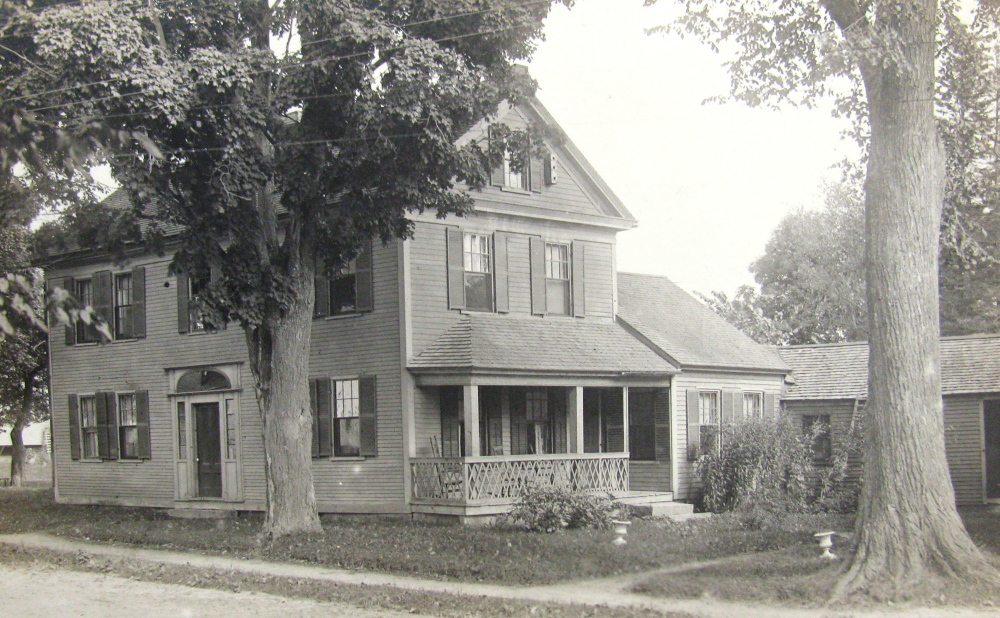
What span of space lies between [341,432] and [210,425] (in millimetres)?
4428

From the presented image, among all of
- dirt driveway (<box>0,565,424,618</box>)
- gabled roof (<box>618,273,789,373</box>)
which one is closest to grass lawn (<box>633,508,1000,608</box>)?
dirt driveway (<box>0,565,424,618</box>)

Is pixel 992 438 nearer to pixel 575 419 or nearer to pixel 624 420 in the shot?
pixel 624 420

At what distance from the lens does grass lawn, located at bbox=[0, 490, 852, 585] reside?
44.7ft

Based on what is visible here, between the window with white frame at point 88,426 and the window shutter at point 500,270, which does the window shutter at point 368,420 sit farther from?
the window with white frame at point 88,426

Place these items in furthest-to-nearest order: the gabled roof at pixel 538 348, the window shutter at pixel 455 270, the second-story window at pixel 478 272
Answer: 1. the second-story window at pixel 478 272
2. the window shutter at pixel 455 270
3. the gabled roof at pixel 538 348

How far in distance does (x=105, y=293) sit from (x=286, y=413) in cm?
1066

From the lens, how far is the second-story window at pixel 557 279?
22.6 metres

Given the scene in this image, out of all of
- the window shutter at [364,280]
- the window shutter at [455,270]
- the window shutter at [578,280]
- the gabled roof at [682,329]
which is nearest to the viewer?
the window shutter at [364,280]

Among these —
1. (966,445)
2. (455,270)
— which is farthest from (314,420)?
(966,445)

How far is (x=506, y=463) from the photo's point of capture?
1914 centimetres

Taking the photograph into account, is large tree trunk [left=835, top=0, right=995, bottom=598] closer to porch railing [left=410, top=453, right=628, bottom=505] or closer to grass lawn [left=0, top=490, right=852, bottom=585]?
grass lawn [left=0, top=490, right=852, bottom=585]

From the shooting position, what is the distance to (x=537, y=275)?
22.1m

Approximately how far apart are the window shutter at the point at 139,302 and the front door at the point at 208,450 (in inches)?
103

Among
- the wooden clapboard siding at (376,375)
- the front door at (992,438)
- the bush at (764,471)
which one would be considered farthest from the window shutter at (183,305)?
the front door at (992,438)
